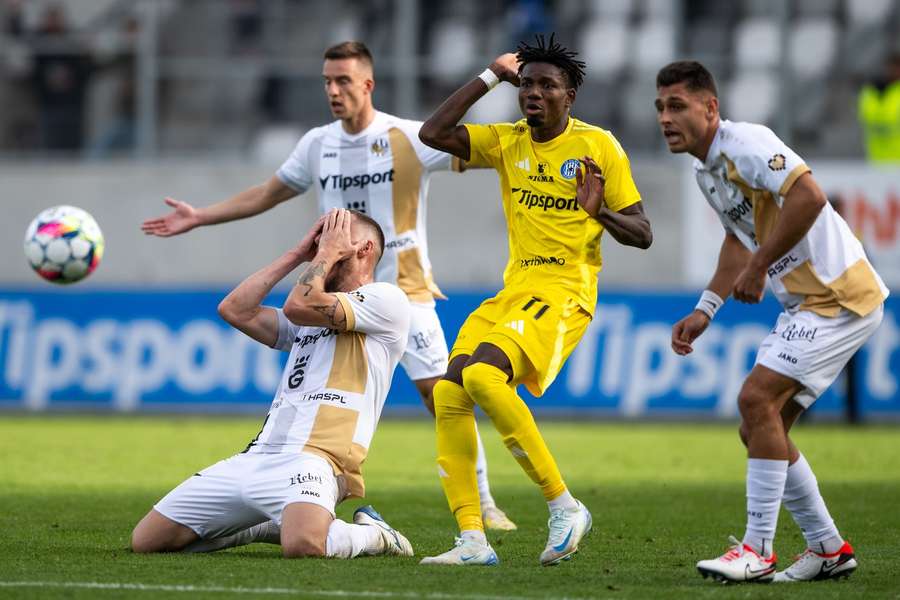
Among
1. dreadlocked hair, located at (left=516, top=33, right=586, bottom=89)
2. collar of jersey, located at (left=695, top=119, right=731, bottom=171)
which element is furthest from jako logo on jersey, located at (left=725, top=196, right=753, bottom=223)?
dreadlocked hair, located at (left=516, top=33, right=586, bottom=89)

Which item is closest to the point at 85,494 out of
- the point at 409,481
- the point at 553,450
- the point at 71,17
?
the point at 409,481

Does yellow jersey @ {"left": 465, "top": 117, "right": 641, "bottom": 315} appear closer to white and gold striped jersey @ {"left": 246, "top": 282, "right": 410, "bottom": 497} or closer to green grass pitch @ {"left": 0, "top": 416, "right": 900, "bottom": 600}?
white and gold striped jersey @ {"left": 246, "top": 282, "right": 410, "bottom": 497}

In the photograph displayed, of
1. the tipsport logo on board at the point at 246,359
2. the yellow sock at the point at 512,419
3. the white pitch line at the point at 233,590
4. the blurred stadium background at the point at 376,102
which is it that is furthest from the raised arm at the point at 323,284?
the blurred stadium background at the point at 376,102

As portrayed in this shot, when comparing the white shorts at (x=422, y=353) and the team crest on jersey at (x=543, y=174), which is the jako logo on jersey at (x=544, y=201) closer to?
the team crest on jersey at (x=543, y=174)

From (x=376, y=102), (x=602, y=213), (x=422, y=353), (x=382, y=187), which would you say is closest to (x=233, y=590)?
(x=602, y=213)

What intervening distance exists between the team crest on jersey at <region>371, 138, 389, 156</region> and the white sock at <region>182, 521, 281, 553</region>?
2887 millimetres

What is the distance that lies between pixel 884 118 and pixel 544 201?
12.9m

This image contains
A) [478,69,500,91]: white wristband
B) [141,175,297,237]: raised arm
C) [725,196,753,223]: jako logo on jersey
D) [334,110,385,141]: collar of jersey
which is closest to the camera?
[725,196,753,223]: jako logo on jersey

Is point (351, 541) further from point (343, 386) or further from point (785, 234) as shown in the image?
point (785, 234)

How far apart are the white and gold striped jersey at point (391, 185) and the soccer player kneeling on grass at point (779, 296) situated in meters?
2.75

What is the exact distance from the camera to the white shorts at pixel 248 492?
7098 millimetres

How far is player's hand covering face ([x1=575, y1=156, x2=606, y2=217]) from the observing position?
704 cm

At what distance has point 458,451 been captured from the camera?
282 inches

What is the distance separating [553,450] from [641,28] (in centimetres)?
858
